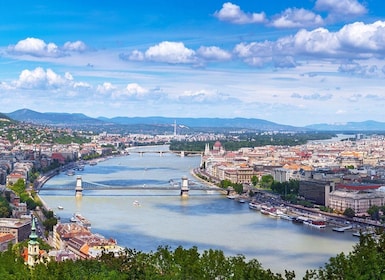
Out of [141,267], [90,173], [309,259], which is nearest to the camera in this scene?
[141,267]

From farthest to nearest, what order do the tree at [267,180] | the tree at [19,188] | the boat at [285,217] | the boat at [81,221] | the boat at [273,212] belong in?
the tree at [267,180] → the tree at [19,188] → the boat at [273,212] → the boat at [285,217] → the boat at [81,221]

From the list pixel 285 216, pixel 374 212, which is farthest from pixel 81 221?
pixel 374 212

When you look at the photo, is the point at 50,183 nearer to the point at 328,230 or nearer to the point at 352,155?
the point at 328,230

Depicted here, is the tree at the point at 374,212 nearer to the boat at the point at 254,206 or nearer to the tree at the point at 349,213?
the tree at the point at 349,213

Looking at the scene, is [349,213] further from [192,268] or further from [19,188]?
[192,268]

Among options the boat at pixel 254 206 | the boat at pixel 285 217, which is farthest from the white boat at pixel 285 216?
the boat at pixel 254 206

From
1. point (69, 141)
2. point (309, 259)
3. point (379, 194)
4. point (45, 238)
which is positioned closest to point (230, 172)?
point (379, 194)

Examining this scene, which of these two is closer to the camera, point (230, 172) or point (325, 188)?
point (325, 188)

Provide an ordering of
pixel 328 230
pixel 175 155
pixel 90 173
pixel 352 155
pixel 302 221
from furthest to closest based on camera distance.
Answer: pixel 175 155, pixel 352 155, pixel 90 173, pixel 302 221, pixel 328 230

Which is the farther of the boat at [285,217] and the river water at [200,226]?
the boat at [285,217]
